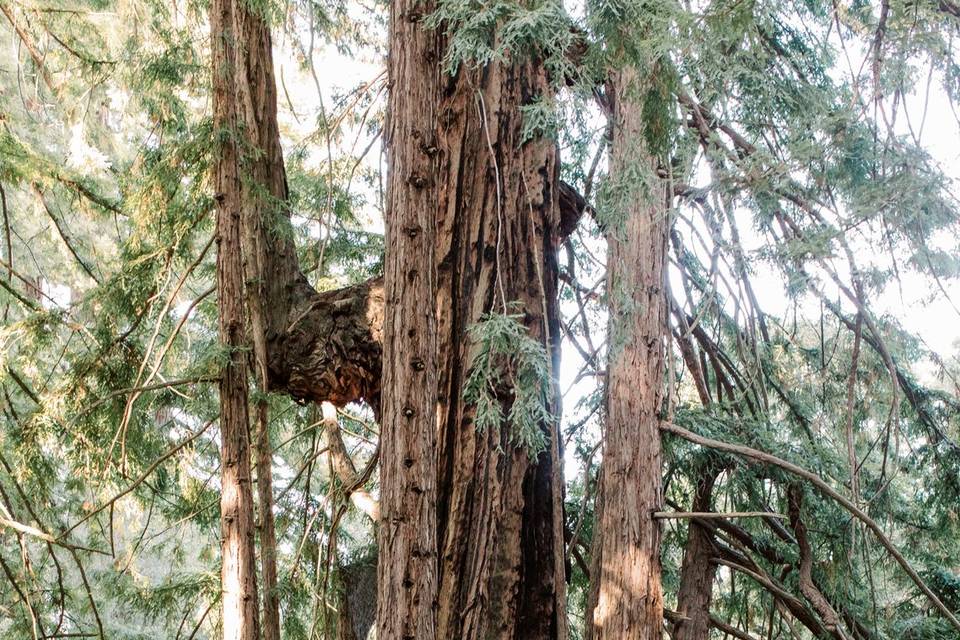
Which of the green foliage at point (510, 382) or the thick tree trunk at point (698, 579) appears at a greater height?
the green foliage at point (510, 382)

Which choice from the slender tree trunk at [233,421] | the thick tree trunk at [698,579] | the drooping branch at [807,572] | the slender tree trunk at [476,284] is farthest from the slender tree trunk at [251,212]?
the drooping branch at [807,572]

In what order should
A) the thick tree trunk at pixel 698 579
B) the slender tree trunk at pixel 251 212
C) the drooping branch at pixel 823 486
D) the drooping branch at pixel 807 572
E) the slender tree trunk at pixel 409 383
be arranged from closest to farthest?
the slender tree trunk at pixel 409 383
the slender tree trunk at pixel 251 212
the drooping branch at pixel 823 486
the drooping branch at pixel 807 572
the thick tree trunk at pixel 698 579

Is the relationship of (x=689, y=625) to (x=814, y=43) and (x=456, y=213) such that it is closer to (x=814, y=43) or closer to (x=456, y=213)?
(x=456, y=213)

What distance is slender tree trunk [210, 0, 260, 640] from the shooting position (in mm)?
3201

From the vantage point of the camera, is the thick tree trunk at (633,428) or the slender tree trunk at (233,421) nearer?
the slender tree trunk at (233,421)

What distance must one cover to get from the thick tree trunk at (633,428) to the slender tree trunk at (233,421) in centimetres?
139

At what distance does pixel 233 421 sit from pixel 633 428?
1.70 meters

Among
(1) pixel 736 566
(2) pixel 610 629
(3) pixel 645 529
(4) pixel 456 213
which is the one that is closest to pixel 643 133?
(4) pixel 456 213

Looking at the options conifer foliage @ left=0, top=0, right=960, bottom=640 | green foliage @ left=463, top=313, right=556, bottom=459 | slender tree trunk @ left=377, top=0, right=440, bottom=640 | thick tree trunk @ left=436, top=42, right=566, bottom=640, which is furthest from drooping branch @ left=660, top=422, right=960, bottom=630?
slender tree trunk @ left=377, top=0, right=440, bottom=640

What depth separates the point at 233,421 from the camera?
10.9ft

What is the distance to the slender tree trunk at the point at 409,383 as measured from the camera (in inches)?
99.5

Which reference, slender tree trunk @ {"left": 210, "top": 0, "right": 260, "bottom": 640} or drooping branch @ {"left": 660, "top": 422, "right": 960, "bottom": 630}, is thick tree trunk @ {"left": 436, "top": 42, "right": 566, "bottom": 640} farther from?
drooping branch @ {"left": 660, "top": 422, "right": 960, "bottom": 630}

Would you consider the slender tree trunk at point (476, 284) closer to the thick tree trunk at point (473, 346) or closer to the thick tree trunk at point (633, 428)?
the thick tree trunk at point (473, 346)

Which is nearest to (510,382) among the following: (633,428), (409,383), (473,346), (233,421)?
(473,346)
